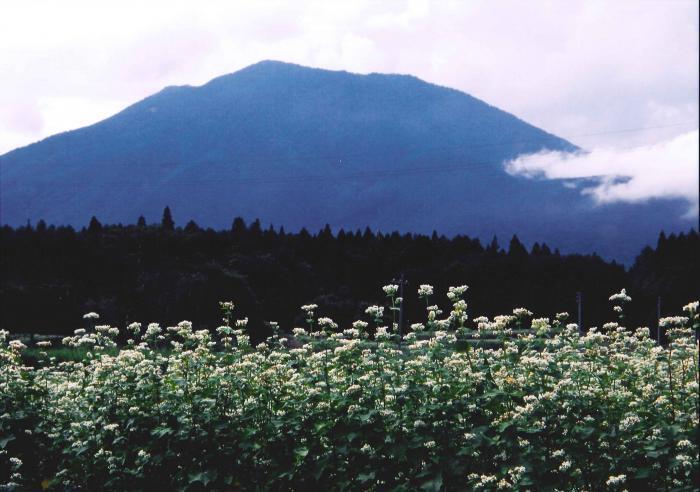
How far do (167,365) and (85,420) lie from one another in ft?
3.57

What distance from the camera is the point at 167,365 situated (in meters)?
9.10

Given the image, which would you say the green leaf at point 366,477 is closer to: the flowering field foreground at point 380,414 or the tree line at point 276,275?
the flowering field foreground at point 380,414

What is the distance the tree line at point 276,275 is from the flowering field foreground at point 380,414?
5635 centimetres

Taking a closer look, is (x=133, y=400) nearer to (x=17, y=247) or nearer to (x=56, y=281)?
(x=56, y=281)

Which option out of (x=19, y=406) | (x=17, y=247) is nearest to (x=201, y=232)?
(x=17, y=247)

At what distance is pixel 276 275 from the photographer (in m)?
90.4

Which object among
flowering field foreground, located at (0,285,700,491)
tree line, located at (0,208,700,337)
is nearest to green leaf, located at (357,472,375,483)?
flowering field foreground, located at (0,285,700,491)

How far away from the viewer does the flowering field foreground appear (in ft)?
21.0

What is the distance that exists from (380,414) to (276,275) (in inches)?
3302

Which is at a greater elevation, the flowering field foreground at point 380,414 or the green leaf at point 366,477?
the flowering field foreground at point 380,414

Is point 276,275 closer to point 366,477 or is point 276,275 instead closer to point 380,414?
point 380,414

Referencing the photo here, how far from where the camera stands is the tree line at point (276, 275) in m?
72.1

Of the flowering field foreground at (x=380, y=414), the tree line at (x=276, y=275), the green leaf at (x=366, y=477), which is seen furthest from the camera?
the tree line at (x=276, y=275)

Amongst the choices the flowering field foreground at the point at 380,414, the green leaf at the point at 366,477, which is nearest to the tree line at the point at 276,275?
the flowering field foreground at the point at 380,414
